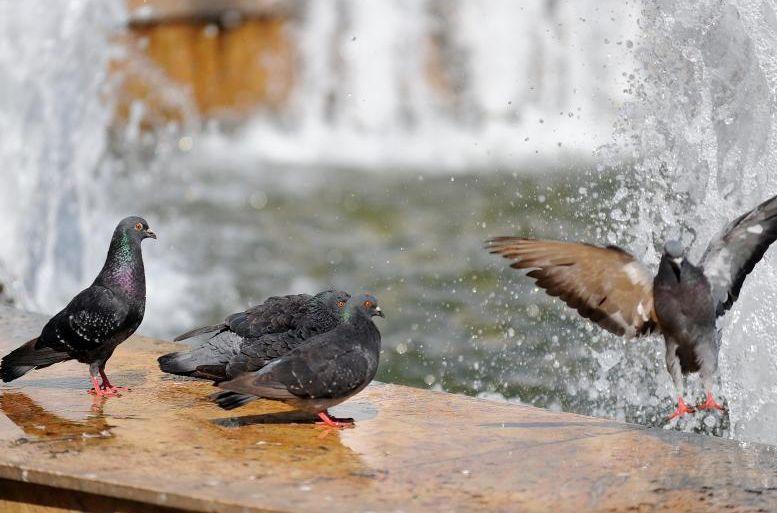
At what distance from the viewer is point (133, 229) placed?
183 inches

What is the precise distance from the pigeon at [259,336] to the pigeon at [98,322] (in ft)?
0.73

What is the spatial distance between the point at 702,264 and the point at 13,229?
5689mm

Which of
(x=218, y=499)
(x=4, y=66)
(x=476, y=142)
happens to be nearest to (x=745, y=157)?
(x=218, y=499)

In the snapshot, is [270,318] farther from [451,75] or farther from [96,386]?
[451,75]

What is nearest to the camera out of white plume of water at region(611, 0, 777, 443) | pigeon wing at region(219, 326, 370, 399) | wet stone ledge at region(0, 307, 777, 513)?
wet stone ledge at region(0, 307, 777, 513)

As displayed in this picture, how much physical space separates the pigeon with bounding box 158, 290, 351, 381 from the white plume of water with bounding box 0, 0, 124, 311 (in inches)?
153

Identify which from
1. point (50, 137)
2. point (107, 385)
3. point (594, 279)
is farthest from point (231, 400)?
point (50, 137)

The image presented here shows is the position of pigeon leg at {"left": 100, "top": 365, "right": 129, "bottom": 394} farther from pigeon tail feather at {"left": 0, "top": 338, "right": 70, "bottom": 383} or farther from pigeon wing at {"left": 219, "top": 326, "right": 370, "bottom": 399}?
pigeon wing at {"left": 219, "top": 326, "right": 370, "bottom": 399}

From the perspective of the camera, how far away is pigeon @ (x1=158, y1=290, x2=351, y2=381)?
427 cm

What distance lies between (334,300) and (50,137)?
5.90m

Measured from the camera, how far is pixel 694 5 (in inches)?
248

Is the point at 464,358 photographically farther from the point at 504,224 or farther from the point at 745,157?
the point at 504,224

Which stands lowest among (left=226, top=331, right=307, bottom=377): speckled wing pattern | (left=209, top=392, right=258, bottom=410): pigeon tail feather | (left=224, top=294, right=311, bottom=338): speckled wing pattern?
(left=209, top=392, right=258, bottom=410): pigeon tail feather

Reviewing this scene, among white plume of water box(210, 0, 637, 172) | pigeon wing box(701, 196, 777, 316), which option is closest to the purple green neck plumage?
pigeon wing box(701, 196, 777, 316)
